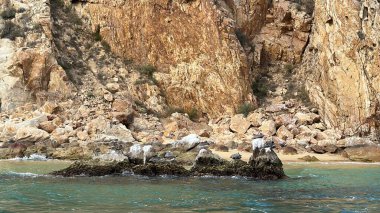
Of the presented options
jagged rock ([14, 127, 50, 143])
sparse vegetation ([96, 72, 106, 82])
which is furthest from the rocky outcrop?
jagged rock ([14, 127, 50, 143])

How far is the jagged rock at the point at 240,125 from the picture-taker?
29.9 metres

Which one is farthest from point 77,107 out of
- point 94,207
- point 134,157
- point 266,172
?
point 94,207

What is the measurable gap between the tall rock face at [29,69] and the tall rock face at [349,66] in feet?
56.6

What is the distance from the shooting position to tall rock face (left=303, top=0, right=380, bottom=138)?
28.2m

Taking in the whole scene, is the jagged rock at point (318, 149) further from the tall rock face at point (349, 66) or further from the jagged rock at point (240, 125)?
the jagged rock at point (240, 125)

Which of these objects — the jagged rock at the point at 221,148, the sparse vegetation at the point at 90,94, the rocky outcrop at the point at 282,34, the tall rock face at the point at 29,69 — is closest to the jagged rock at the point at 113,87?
the sparse vegetation at the point at 90,94

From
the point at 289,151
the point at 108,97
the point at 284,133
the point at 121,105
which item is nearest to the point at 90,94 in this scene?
the point at 108,97

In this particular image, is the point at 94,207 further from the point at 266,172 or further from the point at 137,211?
the point at 266,172

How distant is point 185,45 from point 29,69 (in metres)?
11.3

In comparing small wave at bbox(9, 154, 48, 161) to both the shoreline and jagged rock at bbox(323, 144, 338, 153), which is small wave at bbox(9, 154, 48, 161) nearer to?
the shoreline

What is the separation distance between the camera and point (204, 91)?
3531 cm

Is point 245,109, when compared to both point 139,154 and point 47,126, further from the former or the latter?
point 139,154

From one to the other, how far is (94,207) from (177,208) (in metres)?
1.75

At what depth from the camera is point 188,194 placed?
12406 millimetres
